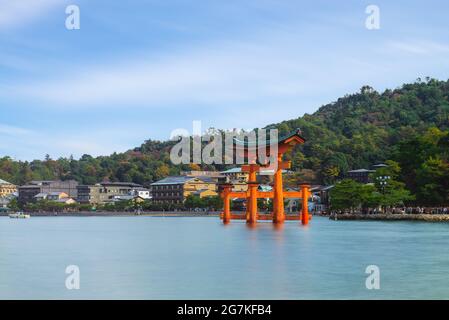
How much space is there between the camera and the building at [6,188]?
396 ft

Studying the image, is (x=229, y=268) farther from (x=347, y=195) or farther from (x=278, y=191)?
(x=347, y=195)

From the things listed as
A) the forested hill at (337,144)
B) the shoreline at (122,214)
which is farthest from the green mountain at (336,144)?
the shoreline at (122,214)

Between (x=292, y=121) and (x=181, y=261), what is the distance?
104235mm

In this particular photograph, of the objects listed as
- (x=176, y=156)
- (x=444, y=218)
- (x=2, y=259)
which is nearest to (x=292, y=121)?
(x=176, y=156)

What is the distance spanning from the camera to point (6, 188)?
399 feet

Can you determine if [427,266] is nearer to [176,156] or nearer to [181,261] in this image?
[181,261]

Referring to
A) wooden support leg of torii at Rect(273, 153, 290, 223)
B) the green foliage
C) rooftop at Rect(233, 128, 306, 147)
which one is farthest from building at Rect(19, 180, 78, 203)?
rooftop at Rect(233, 128, 306, 147)

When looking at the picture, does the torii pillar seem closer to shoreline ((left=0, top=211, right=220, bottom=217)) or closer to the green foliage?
shoreline ((left=0, top=211, right=220, bottom=217))

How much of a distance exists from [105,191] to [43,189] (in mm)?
11338

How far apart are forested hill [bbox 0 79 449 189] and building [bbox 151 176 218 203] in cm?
1258

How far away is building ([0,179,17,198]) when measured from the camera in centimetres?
12062

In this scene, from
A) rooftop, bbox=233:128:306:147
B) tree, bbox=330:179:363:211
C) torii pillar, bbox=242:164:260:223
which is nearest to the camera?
rooftop, bbox=233:128:306:147

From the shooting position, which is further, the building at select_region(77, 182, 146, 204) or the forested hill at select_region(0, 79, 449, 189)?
the building at select_region(77, 182, 146, 204)

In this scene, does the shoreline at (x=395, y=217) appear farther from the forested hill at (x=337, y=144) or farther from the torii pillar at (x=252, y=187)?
the forested hill at (x=337, y=144)
